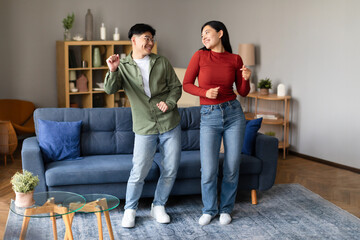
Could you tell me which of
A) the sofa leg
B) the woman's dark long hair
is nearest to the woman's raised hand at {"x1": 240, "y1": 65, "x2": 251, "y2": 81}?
the woman's dark long hair

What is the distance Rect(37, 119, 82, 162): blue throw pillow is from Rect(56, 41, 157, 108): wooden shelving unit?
8.51 feet

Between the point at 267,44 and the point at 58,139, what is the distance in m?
3.48

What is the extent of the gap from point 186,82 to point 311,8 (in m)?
2.87

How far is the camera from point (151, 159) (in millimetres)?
3750

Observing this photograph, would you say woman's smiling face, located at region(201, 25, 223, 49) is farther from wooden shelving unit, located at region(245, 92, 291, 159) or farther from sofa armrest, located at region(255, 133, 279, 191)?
Result: wooden shelving unit, located at region(245, 92, 291, 159)

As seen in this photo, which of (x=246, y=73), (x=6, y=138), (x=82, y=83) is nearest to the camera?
(x=246, y=73)

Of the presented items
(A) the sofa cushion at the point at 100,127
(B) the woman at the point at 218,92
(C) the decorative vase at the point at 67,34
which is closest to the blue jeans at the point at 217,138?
(B) the woman at the point at 218,92

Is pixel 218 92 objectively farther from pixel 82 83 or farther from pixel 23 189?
pixel 82 83

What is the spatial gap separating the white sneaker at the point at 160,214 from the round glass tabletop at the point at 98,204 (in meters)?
0.77

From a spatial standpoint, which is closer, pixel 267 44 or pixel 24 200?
pixel 24 200

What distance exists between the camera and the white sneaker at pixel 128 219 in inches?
148

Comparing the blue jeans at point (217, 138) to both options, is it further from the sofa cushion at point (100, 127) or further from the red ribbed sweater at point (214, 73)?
the sofa cushion at point (100, 127)

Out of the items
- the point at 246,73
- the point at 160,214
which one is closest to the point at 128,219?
the point at 160,214

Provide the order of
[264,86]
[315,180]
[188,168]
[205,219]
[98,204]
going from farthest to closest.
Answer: [264,86] < [315,180] < [188,168] < [205,219] < [98,204]
